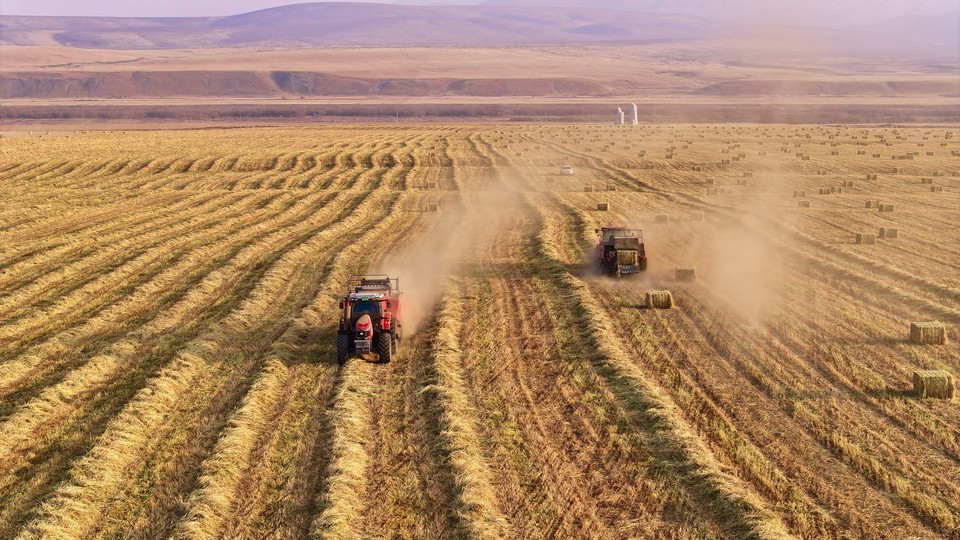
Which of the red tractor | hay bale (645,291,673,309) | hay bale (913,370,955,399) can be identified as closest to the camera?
hay bale (913,370,955,399)

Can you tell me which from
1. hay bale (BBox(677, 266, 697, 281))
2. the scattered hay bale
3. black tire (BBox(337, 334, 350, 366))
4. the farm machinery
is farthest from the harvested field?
the scattered hay bale

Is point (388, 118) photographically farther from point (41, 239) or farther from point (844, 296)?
point (844, 296)

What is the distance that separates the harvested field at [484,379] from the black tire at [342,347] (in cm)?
34

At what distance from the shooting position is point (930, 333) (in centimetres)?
2152

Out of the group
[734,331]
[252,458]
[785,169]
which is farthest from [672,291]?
[785,169]

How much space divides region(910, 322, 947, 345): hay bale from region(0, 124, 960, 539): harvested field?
0.07 meters

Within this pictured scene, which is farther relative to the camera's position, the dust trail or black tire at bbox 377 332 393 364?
the dust trail

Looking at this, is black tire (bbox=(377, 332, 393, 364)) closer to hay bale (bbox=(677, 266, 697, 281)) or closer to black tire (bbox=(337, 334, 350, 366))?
black tire (bbox=(337, 334, 350, 366))

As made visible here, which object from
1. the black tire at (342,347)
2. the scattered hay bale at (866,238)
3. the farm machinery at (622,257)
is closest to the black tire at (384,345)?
the black tire at (342,347)

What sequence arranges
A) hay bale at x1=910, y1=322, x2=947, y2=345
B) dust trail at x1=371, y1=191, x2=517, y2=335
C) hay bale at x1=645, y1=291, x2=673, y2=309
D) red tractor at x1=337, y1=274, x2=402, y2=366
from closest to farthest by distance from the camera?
red tractor at x1=337, y1=274, x2=402, y2=366
hay bale at x1=910, y1=322, x2=947, y2=345
hay bale at x1=645, y1=291, x2=673, y2=309
dust trail at x1=371, y1=191, x2=517, y2=335

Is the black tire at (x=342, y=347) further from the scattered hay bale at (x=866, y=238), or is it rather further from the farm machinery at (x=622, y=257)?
the scattered hay bale at (x=866, y=238)

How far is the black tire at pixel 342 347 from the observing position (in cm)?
2031

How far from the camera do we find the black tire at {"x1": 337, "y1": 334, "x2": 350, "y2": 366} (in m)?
20.3

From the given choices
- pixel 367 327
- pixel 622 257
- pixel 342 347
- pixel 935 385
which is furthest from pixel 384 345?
pixel 622 257
